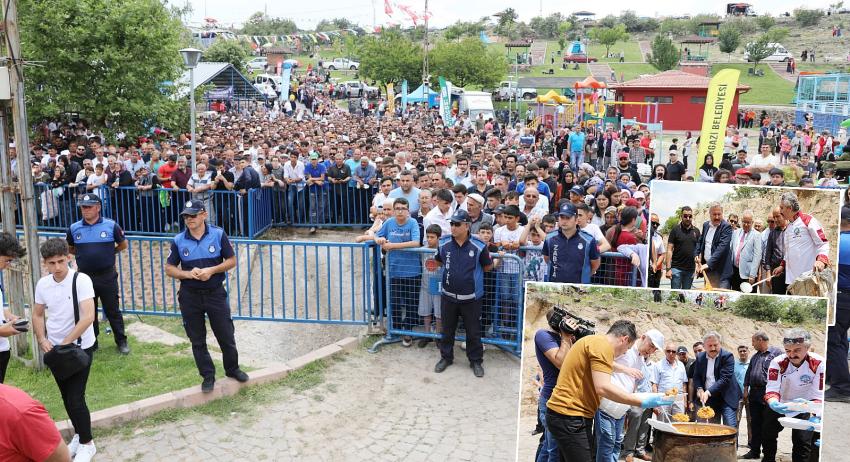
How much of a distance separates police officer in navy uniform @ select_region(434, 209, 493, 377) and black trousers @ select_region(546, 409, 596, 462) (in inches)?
105

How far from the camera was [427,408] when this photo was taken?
6.60m

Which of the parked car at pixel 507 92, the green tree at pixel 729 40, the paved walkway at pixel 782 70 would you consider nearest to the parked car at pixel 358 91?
the parked car at pixel 507 92

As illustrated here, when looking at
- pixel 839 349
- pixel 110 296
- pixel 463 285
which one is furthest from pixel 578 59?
pixel 110 296

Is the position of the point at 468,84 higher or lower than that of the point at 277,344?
higher

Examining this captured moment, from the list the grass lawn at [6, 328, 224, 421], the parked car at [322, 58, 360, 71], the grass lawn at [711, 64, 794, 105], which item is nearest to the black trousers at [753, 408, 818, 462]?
the grass lawn at [6, 328, 224, 421]

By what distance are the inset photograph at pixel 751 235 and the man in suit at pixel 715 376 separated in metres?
0.67

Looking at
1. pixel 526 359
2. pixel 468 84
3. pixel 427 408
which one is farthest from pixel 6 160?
pixel 468 84

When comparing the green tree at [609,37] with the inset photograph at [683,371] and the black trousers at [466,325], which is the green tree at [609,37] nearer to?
the black trousers at [466,325]

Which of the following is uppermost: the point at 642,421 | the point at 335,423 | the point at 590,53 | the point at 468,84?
the point at 590,53

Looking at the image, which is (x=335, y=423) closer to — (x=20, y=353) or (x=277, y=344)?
(x=277, y=344)

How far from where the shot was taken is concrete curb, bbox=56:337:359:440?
612 cm

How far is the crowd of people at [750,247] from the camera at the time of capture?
4.94m

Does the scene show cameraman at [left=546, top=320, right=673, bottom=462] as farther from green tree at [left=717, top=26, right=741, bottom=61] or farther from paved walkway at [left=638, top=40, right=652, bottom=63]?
green tree at [left=717, top=26, right=741, bottom=61]

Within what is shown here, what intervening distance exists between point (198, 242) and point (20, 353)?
A: 2.46m
